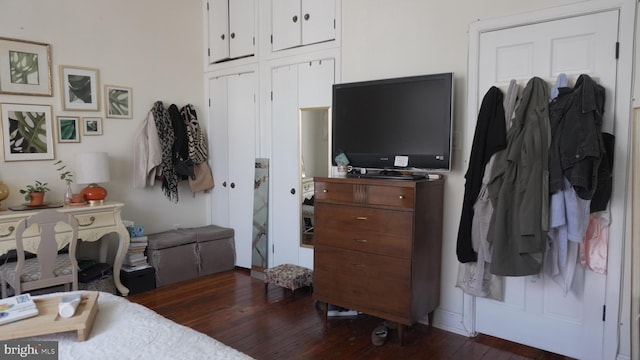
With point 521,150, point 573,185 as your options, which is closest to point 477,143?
point 521,150

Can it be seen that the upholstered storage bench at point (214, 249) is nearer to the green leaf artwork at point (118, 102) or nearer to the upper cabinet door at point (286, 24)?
the green leaf artwork at point (118, 102)

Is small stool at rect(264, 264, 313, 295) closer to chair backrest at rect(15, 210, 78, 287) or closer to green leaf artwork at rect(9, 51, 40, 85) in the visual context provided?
chair backrest at rect(15, 210, 78, 287)

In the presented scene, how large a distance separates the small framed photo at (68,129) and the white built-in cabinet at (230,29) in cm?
157

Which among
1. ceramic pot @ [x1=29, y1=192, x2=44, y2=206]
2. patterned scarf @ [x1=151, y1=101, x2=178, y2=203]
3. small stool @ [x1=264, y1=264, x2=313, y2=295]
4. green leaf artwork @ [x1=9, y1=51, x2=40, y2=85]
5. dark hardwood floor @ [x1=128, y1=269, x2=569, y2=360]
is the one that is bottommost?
dark hardwood floor @ [x1=128, y1=269, x2=569, y2=360]

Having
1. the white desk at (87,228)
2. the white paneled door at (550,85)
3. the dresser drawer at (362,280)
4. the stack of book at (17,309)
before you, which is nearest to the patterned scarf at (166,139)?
A: the white desk at (87,228)

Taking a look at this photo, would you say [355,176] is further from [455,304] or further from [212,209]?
[212,209]

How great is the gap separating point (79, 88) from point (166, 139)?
88cm

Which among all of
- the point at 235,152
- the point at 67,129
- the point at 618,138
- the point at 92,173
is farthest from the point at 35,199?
the point at 618,138

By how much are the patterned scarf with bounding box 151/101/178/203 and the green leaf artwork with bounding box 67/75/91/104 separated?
0.61 metres

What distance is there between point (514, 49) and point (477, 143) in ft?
2.15

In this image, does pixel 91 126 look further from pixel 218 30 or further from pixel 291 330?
pixel 291 330

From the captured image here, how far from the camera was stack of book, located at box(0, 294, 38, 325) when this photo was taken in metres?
1.49

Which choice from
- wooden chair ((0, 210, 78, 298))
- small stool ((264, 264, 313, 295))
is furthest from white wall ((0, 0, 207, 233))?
small stool ((264, 264, 313, 295))

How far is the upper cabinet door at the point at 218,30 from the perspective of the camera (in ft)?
15.0
